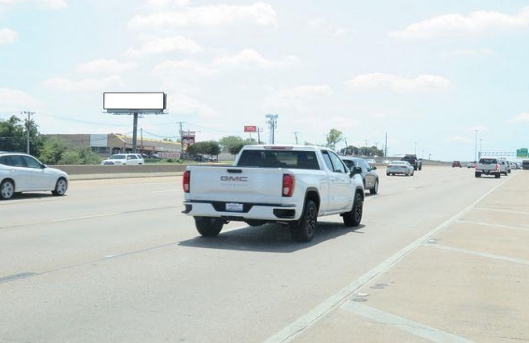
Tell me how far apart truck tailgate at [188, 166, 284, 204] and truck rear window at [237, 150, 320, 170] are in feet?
5.28

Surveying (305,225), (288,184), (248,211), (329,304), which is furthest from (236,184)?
(329,304)

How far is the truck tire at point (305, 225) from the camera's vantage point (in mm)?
11750

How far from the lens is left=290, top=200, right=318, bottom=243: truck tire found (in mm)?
11750

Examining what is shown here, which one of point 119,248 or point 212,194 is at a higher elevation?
point 212,194

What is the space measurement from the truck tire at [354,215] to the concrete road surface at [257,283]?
11.1 inches

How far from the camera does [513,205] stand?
23.0 m

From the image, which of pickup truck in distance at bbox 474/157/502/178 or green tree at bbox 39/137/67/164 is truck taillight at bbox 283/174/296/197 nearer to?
pickup truck in distance at bbox 474/157/502/178

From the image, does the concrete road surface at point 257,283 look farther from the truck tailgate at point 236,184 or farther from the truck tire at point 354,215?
the truck tailgate at point 236,184

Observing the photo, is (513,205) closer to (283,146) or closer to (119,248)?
(283,146)

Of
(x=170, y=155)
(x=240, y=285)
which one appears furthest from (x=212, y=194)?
Answer: (x=170, y=155)

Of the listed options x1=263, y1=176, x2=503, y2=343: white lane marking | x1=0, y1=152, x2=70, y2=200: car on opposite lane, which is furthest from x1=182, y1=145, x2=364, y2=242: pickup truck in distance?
x1=0, y1=152, x2=70, y2=200: car on opposite lane

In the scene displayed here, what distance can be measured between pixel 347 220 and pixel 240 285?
7305 millimetres

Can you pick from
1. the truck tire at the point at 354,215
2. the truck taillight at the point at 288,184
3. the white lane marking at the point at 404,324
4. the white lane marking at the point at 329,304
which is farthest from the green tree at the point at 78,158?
the white lane marking at the point at 404,324

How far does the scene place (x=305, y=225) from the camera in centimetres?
1180
